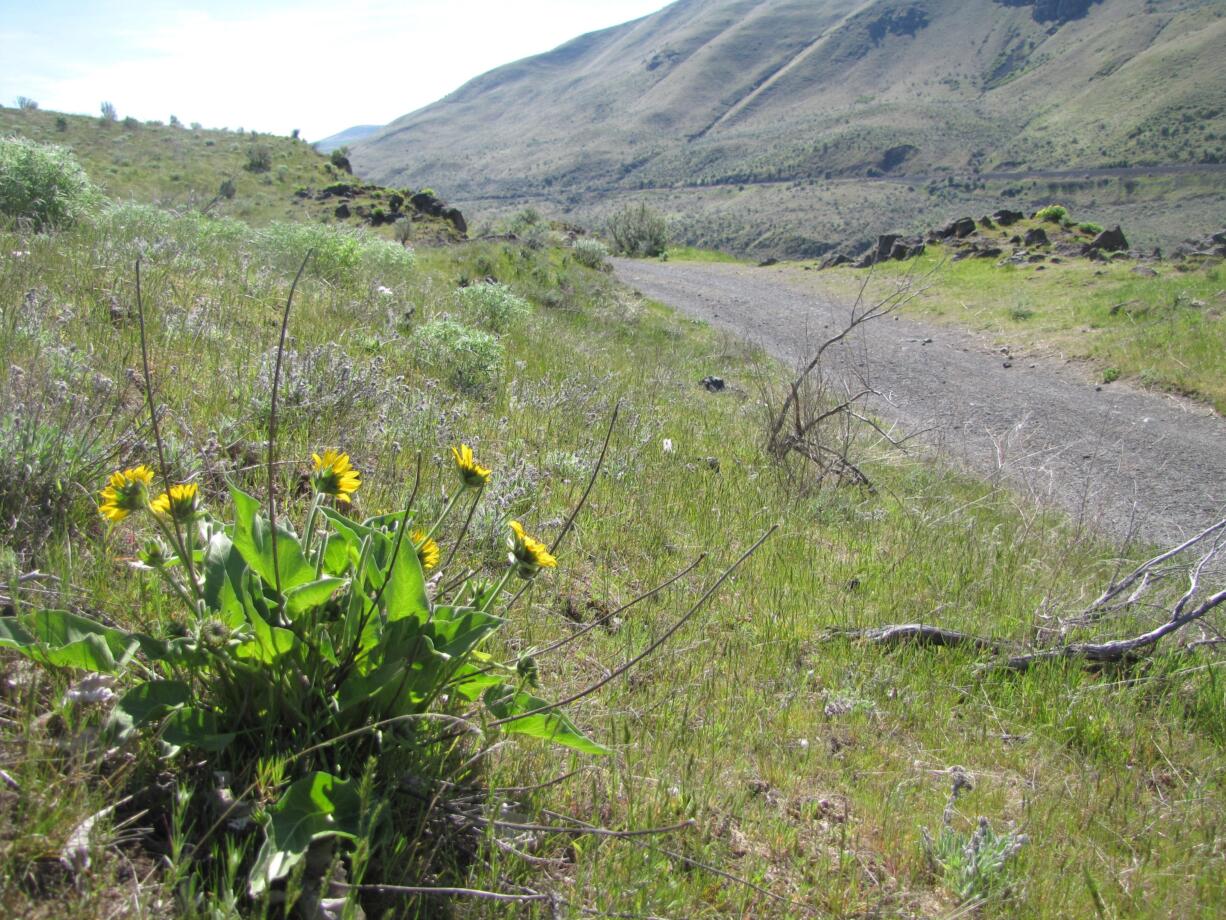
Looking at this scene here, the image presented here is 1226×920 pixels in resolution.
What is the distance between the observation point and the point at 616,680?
2.45m

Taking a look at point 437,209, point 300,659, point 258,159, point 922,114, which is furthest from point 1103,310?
point 922,114

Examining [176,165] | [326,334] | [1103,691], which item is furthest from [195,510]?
[176,165]

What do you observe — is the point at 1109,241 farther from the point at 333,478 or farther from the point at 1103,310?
the point at 333,478

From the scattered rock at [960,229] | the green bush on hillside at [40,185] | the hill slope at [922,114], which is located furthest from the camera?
the hill slope at [922,114]

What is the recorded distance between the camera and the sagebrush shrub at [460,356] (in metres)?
5.22

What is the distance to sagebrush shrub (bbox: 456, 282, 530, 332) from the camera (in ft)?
25.8

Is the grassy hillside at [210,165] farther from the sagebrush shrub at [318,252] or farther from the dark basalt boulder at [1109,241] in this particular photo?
the dark basalt boulder at [1109,241]

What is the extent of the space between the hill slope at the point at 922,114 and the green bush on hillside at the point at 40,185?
291ft

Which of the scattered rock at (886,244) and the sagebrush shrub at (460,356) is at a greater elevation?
the sagebrush shrub at (460,356)

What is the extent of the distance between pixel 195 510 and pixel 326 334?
3674 mm

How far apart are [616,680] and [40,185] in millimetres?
7475

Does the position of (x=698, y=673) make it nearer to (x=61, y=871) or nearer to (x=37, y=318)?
(x=61, y=871)

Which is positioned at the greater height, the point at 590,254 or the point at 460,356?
the point at 590,254

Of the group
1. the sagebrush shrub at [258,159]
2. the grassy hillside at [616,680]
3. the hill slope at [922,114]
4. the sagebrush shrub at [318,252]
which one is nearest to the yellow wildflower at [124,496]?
the grassy hillside at [616,680]
